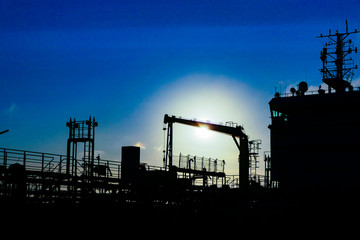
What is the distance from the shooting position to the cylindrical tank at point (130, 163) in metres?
35.4

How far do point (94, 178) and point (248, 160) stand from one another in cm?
2571

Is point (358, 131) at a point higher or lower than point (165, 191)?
higher

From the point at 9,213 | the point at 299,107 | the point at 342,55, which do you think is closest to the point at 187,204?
the point at 299,107

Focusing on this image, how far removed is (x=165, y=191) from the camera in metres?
40.2

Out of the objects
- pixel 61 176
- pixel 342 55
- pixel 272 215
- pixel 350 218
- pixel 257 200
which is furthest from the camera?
pixel 342 55

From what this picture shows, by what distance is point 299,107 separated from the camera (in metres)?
42.8

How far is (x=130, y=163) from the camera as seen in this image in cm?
3556

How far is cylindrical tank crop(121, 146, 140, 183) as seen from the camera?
35.4m

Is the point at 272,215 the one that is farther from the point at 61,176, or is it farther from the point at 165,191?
the point at 61,176

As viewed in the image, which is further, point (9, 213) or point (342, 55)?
point (342, 55)

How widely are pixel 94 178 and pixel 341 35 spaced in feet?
101

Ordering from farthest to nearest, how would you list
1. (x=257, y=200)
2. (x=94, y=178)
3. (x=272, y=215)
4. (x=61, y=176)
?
(x=257, y=200) < (x=272, y=215) < (x=94, y=178) < (x=61, y=176)

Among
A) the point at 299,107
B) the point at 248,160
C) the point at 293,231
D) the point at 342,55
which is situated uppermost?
the point at 342,55

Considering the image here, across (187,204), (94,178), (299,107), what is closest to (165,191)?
(187,204)
